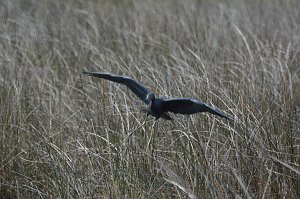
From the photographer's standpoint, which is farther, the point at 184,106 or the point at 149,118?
the point at 149,118

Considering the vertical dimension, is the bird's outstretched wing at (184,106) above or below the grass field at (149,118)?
above

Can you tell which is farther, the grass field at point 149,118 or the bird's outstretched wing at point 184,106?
the grass field at point 149,118

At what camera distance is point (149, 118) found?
9.56 ft

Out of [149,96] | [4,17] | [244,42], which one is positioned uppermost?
[149,96]

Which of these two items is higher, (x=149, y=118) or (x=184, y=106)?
(x=184, y=106)

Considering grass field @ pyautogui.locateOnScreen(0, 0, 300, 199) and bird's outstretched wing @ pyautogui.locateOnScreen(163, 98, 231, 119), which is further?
grass field @ pyautogui.locateOnScreen(0, 0, 300, 199)

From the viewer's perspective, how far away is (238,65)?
3.86 metres

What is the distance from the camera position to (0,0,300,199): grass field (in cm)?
257

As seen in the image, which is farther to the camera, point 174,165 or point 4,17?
point 4,17

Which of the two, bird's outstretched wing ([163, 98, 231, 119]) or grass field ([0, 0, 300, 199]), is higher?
bird's outstretched wing ([163, 98, 231, 119])

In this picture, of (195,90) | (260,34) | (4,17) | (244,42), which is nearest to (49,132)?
(195,90)

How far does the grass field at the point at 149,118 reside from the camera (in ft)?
8.42

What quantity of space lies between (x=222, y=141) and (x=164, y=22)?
240 cm

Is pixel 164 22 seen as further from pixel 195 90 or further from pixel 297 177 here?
pixel 297 177
